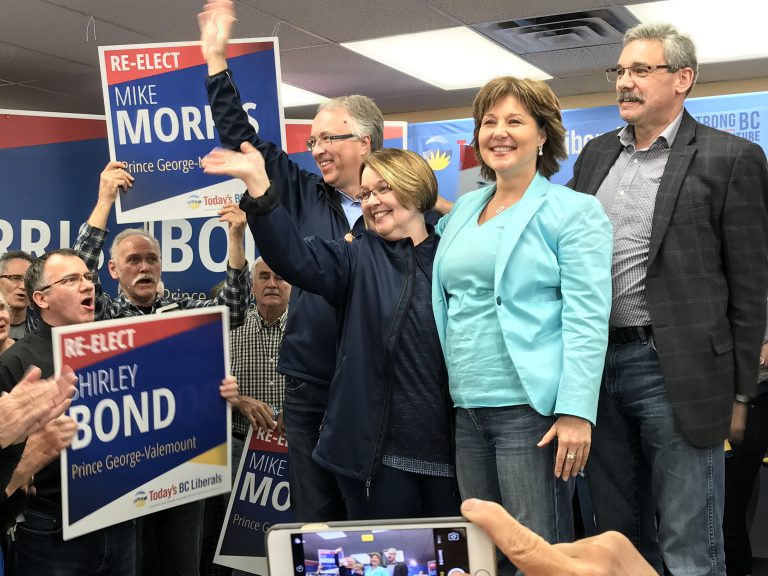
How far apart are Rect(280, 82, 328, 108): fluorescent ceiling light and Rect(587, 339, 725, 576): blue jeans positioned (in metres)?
5.95

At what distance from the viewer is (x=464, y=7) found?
17.8ft

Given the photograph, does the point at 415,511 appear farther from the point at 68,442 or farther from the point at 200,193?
the point at 200,193

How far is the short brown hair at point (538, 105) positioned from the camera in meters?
1.93

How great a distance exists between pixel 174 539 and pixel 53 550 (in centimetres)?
61

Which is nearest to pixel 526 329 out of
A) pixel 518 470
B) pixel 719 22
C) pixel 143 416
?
pixel 518 470

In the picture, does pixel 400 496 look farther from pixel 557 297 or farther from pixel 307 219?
pixel 307 219

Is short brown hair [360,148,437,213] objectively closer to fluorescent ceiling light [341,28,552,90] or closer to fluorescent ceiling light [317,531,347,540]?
fluorescent ceiling light [317,531,347,540]

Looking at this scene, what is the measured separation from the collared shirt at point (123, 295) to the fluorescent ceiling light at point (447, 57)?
3.46 metres

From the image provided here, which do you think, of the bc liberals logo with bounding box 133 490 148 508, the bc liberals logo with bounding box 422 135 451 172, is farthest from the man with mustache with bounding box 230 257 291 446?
the bc liberals logo with bounding box 422 135 451 172

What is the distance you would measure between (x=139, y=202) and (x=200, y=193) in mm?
226

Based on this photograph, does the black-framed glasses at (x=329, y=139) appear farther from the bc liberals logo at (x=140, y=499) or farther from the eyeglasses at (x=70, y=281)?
the bc liberals logo at (x=140, y=499)

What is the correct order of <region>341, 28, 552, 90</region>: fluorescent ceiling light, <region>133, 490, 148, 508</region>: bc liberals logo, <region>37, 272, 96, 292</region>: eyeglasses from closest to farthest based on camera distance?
<region>133, 490, 148, 508</region>: bc liberals logo → <region>37, 272, 96, 292</region>: eyeglasses → <region>341, 28, 552, 90</region>: fluorescent ceiling light

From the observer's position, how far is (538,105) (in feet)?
6.34

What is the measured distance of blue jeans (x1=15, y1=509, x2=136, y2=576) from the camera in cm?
231
